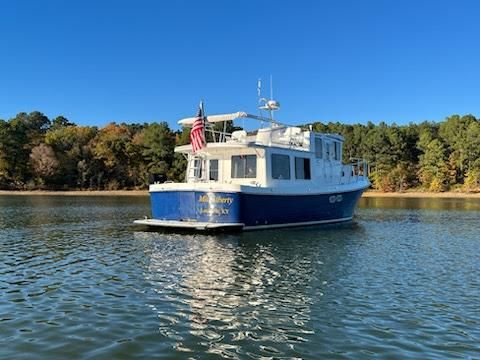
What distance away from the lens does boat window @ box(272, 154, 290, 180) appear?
2502 cm

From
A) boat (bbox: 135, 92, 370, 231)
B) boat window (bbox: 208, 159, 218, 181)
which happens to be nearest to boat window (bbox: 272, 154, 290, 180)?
boat (bbox: 135, 92, 370, 231)

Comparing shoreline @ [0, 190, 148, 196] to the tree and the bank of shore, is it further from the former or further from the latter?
the bank of shore

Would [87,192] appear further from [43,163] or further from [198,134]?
[198,134]

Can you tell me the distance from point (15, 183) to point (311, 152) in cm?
7282

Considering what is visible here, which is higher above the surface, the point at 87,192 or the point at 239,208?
the point at 87,192

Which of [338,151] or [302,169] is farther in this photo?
[338,151]

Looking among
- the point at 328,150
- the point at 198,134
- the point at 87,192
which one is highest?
the point at 198,134

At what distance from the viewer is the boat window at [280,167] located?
2502cm

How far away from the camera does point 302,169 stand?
26516 mm

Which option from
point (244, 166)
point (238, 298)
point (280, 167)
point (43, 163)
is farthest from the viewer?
point (43, 163)

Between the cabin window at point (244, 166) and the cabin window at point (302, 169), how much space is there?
2571mm

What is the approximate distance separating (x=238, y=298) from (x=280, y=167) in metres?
14.5

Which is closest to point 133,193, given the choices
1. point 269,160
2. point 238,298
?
point 269,160

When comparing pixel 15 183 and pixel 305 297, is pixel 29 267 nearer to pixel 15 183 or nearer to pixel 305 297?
pixel 305 297
